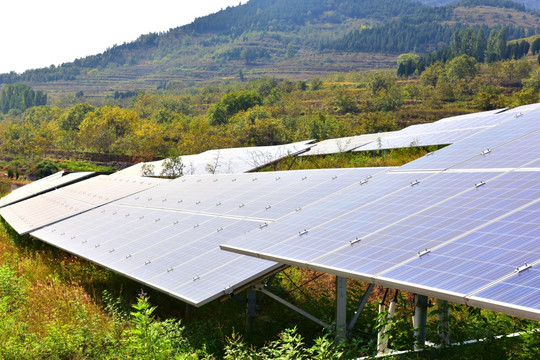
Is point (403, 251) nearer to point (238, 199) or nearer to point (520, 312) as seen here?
point (520, 312)

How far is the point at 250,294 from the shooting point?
38.4ft

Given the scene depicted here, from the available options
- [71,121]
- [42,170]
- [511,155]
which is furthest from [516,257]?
[71,121]

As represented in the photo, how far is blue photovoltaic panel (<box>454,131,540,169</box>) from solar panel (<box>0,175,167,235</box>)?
1443cm

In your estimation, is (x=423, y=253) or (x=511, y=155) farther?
(x=511, y=155)

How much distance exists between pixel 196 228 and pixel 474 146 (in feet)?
22.8

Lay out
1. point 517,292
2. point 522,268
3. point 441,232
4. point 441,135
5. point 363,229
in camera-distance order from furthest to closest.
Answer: point 441,135
point 363,229
point 441,232
point 522,268
point 517,292

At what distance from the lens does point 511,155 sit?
10680mm

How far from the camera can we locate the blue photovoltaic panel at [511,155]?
10.0m

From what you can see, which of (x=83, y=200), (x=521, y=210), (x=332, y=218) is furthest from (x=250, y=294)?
(x=83, y=200)

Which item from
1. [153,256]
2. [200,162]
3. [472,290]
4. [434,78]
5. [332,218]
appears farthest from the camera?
[434,78]

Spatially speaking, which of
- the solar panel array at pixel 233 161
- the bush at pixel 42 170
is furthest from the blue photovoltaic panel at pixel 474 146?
the bush at pixel 42 170

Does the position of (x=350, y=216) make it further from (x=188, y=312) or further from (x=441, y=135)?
(x=441, y=135)

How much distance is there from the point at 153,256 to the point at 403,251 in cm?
693

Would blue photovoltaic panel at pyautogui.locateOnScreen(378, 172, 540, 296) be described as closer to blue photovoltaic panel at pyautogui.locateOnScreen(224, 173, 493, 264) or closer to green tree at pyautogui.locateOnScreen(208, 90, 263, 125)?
blue photovoltaic panel at pyautogui.locateOnScreen(224, 173, 493, 264)
